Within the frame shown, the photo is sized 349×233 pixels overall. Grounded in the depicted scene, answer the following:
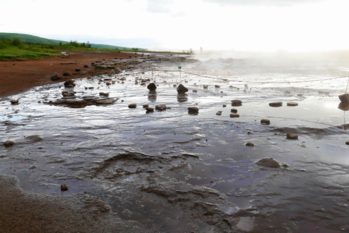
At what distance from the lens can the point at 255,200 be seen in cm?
365

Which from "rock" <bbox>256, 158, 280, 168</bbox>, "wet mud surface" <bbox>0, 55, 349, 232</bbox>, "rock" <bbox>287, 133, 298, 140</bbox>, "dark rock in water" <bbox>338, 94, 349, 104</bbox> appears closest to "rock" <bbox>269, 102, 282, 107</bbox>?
"wet mud surface" <bbox>0, 55, 349, 232</bbox>

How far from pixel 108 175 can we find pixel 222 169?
209 centimetres

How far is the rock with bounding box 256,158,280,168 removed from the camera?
15.1 feet

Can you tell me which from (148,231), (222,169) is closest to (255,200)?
(222,169)

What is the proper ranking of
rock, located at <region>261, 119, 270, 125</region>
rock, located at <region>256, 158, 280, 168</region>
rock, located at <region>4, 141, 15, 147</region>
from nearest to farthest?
rock, located at <region>256, 158, 280, 168</region>, rock, located at <region>4, 141, 15, 147</region>, rock, located at <region>261, 119, 270, 125</region>

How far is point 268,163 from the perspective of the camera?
Result: 465cm

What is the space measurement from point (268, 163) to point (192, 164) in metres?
1.45

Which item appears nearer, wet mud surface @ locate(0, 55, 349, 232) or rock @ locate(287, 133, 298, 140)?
wet mud surface @ locate(0, 55, 349, 232)

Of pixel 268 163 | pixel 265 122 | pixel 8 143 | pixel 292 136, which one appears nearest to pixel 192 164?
pixel 268 163

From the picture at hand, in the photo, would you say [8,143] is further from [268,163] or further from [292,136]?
[292,136]

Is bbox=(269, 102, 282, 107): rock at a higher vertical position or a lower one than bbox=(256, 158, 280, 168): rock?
higher

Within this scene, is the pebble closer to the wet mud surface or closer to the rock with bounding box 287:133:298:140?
the rock with bounding box 287:133:298:140

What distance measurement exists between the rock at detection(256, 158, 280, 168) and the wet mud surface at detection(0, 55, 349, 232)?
9 cm

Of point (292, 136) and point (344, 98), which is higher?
point (344, 98)
